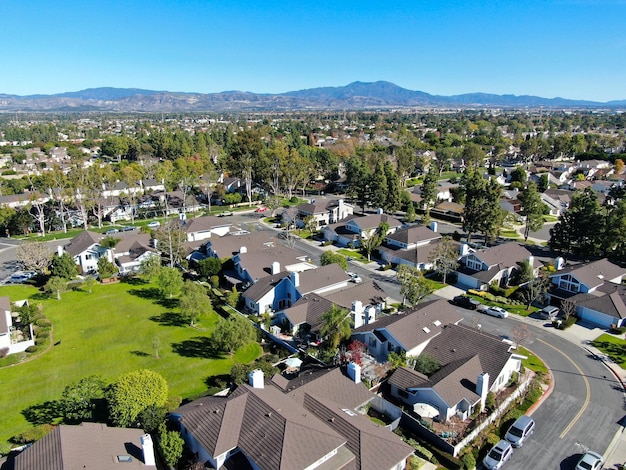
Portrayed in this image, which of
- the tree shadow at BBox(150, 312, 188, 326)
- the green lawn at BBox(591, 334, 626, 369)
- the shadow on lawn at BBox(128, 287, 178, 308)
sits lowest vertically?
the shadow on lawn at BBox(128, 287, 178, 308)

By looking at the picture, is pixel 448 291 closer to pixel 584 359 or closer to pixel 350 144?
pixel 584 359

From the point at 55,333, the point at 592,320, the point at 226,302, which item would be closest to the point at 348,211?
the point at 226,302

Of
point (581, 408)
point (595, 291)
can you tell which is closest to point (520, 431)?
point (581, 408)

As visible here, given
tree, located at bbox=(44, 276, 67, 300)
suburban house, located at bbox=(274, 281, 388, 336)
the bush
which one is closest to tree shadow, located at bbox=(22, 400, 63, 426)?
the bush

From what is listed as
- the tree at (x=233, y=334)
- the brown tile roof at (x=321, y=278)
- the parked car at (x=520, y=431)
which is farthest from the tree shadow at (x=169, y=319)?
the parked car at (x=520, y=431)

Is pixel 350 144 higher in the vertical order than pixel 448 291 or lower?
higher

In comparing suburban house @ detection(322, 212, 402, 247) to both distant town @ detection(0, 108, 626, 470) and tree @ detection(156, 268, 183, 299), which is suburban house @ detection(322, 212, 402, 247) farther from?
tree @ detection(156, 268, 183, 299)

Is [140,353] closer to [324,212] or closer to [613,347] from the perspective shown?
[613,347]
